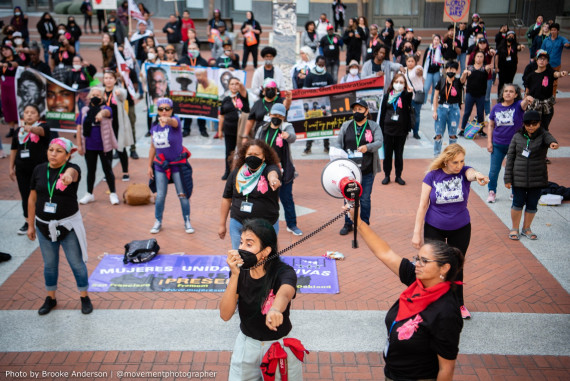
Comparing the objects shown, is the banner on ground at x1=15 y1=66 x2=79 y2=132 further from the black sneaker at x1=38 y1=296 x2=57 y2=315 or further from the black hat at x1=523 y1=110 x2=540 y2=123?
the black hat at x1=523 y1=110 x2=540 y2=123

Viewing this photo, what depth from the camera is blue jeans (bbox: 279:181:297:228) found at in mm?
8320

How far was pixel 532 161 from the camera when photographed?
7.61 meters

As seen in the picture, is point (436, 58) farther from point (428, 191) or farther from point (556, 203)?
point (428, 191)

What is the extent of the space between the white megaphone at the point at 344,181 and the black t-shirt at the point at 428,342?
70cm

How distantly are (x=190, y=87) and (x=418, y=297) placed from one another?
10437 millimetres

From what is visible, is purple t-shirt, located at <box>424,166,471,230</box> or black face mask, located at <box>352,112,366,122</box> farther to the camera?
black face mask, located at <box>352,112,366,122</box>

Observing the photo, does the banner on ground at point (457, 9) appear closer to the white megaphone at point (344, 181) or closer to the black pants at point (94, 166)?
the black pants at point (94, 166)

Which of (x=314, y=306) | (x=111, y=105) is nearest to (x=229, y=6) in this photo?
(x=111, y=105)

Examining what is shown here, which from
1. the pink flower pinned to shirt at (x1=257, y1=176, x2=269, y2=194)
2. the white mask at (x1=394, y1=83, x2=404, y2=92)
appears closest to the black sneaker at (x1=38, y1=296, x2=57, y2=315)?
the pink flower pinned to shirt at (x1=257, y1=176, x2=269, y2=194)

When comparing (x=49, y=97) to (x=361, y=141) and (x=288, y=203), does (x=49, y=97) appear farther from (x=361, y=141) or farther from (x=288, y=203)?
(x=361, y=141)

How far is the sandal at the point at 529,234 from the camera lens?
808 centimetres

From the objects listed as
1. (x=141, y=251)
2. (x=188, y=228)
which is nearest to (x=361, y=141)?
(x=188, y=228)

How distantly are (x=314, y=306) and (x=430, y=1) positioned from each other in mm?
27996

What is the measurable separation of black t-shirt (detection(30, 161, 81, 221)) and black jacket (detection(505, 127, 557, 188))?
5.62m
